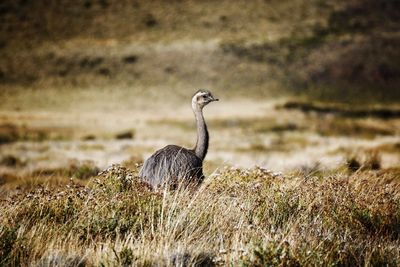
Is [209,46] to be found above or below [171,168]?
above

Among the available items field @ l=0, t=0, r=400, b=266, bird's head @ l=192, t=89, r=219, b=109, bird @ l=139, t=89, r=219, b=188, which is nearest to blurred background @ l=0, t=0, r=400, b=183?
field @ l=0, t=0, r=400, b=266

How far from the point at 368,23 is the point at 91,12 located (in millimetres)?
39001

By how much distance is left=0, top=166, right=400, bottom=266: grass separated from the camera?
5.30m

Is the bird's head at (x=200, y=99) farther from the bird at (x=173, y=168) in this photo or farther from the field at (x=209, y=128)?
the bird at (x=173, y=168)

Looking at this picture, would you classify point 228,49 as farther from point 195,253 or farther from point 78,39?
point 195,253

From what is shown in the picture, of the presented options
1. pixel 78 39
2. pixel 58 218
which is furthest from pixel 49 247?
pixel 78 39

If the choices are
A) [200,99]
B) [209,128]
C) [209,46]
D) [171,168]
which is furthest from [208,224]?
[209,46]

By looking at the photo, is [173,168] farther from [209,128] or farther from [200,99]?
[209,128]

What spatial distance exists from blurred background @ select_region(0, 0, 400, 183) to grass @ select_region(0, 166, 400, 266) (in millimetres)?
31052

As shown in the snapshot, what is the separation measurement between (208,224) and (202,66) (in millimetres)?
63051

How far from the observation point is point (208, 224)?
6242 mm

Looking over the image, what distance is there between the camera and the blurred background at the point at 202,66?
1861 inches

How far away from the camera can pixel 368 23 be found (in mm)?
76688

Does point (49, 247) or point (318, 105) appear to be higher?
point (49, 247)
